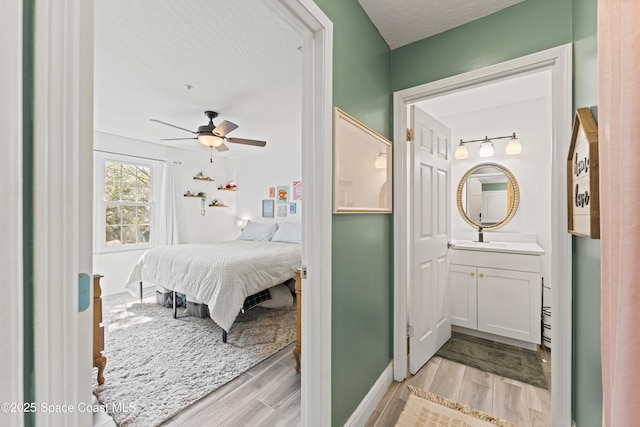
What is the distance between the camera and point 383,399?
183cm

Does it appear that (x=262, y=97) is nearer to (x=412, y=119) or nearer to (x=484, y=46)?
(x=412, y=119)

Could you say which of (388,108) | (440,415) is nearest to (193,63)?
(388,108)

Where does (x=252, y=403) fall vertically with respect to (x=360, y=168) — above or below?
below

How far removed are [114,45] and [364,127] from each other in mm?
1922

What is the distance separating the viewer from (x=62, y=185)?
52 centimetres

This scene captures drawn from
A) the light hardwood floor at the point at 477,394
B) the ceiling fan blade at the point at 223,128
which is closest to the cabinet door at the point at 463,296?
the light hardwood floor at the point at 477,394

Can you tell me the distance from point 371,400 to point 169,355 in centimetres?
174

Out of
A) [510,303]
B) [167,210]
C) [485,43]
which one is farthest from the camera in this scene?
[167,210]

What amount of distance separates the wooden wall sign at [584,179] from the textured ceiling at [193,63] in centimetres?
170

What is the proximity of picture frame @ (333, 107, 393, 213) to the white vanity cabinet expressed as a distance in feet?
4.39

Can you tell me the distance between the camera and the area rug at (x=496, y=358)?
2088 millimetres

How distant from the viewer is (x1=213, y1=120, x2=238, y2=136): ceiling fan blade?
9.91ft

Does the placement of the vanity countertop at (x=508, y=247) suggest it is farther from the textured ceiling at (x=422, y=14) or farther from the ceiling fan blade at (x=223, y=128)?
the ceiling fan blade at (x=223, y=128)

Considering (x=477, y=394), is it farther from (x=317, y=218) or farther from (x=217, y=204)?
(x=217, y=204)
